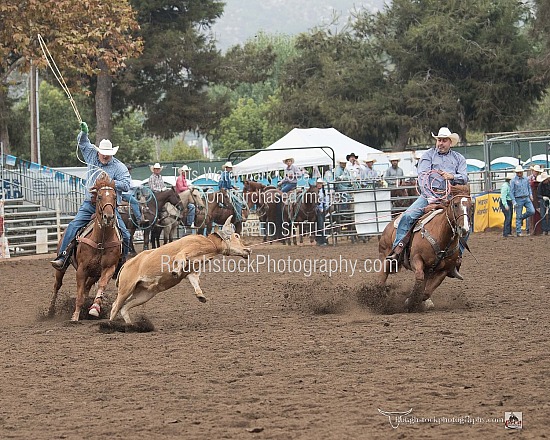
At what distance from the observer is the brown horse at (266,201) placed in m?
24.1

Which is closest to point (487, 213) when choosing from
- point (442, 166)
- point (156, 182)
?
point (156, 182)

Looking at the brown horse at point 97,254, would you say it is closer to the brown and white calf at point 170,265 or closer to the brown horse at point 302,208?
the brown and white calf at point 170,265

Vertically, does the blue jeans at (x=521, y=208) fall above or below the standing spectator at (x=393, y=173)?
below

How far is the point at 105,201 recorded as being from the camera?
32.6 feet

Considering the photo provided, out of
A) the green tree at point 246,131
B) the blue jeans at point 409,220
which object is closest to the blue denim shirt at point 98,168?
the blue jeans at point 409,220

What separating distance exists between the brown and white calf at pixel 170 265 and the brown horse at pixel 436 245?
6.69ft

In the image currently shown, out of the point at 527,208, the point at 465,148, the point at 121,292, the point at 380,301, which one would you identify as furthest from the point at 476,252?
the point at 465,148

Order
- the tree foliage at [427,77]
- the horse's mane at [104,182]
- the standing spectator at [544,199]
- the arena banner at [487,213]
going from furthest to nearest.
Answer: the tree foliage at [427,77] < the arena banner at [487,213] < the standing spectator at [544,199] < the horse's mane at [104,182]

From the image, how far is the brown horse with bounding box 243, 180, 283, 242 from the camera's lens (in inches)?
949

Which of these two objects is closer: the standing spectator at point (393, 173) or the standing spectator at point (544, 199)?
the standing spectator at point (544, 199)

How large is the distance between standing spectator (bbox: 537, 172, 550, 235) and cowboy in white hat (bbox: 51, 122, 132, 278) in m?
15.0

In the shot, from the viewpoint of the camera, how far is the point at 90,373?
23.8ft

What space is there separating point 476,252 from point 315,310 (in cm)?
877

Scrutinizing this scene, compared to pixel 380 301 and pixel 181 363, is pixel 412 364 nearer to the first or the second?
pixel 181 363
